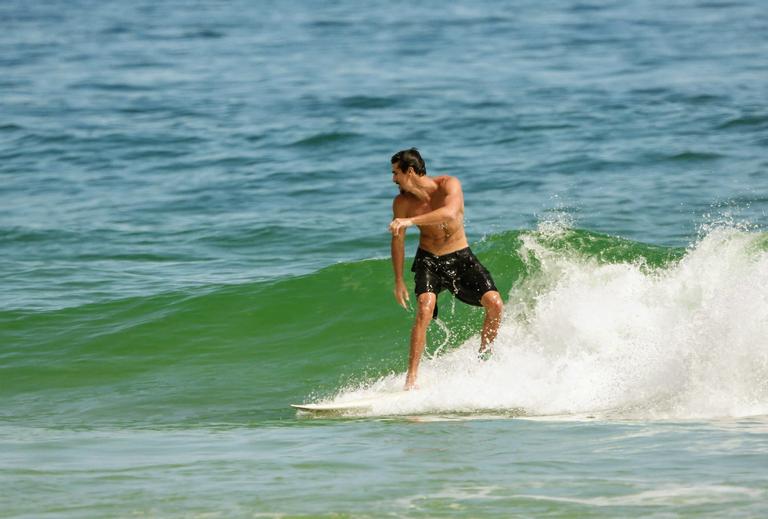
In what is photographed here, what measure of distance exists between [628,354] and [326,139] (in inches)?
540

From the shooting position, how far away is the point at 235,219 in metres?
16.5

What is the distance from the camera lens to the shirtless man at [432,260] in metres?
8.25

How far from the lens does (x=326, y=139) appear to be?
21734 millimetres

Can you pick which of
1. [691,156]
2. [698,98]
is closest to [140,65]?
[698,98]

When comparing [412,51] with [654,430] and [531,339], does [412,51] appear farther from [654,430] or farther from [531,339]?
[654,430]

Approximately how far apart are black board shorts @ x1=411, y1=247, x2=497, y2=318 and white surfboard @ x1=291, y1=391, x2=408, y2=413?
70 centimetres

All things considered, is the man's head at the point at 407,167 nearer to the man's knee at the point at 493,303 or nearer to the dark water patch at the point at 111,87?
the man's knee at the point at 493,303

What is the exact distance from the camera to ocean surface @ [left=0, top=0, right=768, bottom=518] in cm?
617

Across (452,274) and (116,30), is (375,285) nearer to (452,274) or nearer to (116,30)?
(452,274)

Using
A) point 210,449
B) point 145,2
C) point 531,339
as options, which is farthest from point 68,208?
point 145,2

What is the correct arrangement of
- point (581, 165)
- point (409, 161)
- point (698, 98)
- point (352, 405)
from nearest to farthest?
point (409, 161) < point (352, 405) < point (581, 165) < point (698, 98)

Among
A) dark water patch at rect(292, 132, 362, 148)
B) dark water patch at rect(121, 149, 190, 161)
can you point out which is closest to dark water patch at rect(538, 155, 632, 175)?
dark water patch at rect(292, 132, 362, 148)

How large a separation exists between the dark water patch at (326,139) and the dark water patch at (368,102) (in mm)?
2551

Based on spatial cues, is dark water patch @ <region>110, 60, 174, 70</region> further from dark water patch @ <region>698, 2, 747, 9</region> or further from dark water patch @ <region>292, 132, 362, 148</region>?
dark water patch @ <region>698, 2, 747, 9</region>
